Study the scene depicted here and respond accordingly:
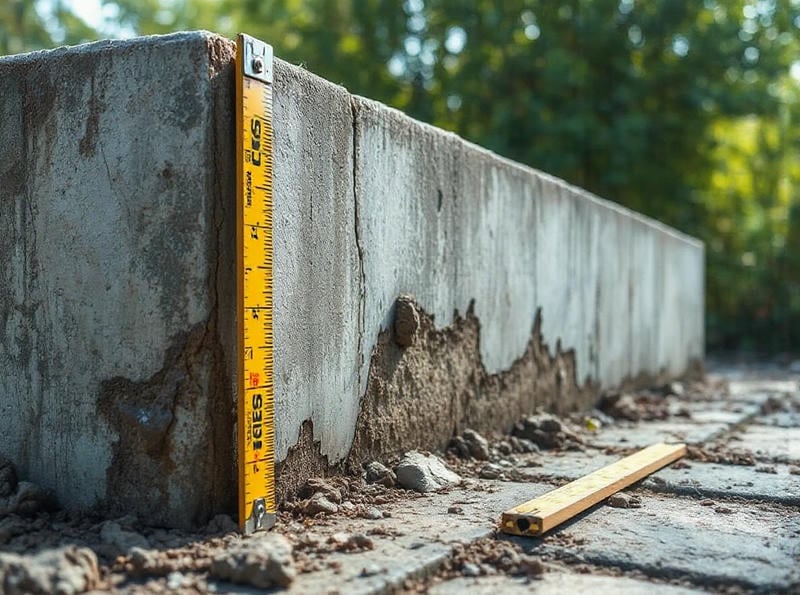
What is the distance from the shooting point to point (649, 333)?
735 cm

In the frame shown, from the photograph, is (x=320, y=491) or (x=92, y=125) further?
(x=320, y=491)

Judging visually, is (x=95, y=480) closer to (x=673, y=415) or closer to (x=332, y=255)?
(x=332, y=255)

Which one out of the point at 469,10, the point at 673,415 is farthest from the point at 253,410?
the point at 469,10

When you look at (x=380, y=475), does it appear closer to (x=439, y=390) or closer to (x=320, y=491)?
(x=320, y=491)

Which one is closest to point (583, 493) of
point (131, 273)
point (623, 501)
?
point (623, 501)

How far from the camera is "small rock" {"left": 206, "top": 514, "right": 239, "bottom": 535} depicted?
8.41ft

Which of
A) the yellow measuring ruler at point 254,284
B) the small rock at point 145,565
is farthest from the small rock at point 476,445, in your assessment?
the small rock at point 145,565

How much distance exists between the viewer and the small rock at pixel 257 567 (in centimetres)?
213

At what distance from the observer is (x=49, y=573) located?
2.00 metres

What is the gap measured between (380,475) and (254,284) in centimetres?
103

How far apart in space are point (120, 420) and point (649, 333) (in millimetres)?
5490

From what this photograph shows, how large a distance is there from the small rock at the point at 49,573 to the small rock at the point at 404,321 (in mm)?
1715

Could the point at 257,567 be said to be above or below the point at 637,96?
below

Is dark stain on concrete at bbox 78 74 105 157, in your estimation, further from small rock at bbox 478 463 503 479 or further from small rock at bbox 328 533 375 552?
small rock at bbox 478 463 503 479
